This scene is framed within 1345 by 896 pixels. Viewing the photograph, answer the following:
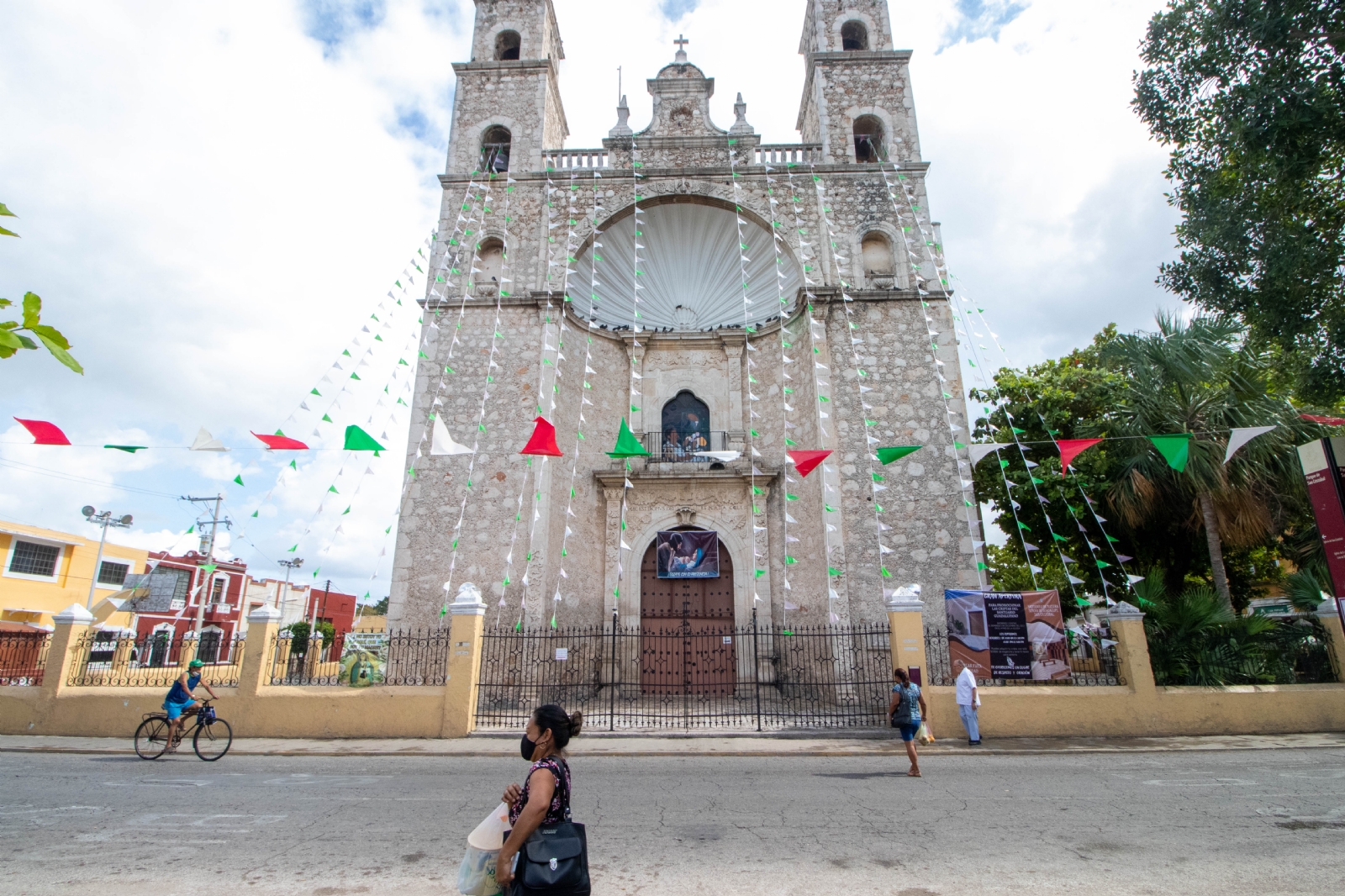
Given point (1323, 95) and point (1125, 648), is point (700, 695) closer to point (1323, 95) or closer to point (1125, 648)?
point (1125, 648)

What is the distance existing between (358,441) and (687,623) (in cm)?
739

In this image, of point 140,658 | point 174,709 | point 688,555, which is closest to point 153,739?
point 174,709

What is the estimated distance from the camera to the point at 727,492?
48.5 feet

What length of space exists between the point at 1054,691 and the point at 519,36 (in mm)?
18674

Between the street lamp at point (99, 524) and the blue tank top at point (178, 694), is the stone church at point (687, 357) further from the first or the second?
the street lamp at point (99, 524)

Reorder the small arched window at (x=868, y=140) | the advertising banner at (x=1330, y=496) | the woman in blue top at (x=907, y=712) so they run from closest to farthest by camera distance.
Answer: the advertising banner at (x=1330, y=496) < the woman in blue top at (x=907, y=712) < the small arched window at (x=868, y=140)

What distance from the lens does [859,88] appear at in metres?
16.5

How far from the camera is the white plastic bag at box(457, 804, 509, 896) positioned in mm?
2496

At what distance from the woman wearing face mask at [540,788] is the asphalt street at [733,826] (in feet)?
5.83

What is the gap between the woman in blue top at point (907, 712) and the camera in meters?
7.24

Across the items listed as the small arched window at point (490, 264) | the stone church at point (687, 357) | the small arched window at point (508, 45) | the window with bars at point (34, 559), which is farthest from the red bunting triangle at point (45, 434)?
the window with bars at point (34, 559)

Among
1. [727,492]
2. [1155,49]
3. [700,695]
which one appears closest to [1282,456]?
[1155,49]

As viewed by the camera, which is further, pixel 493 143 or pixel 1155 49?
pixel 493 143

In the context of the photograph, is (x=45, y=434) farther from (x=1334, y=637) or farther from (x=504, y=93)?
(x=1334, y=637)
